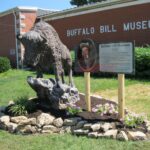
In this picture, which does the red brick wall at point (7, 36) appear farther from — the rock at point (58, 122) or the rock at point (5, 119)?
the rock at point (58, 122)

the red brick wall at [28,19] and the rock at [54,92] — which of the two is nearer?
the rock at [54,92]

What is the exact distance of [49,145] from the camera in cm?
816

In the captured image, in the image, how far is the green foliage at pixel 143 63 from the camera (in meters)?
18.3

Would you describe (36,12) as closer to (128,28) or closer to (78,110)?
(128,28)

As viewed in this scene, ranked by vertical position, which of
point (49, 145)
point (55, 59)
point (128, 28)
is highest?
point (128, 28)

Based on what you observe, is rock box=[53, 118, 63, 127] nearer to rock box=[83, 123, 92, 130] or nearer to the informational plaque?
rock box=[83, 123, 92, 130]

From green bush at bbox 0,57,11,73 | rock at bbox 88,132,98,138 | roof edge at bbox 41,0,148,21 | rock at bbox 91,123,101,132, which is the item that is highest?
roof edge at bbox 41,0,148,21

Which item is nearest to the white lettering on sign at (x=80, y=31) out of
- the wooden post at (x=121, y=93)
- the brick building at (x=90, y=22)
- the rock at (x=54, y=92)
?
the brick building at (x=90, y=22)

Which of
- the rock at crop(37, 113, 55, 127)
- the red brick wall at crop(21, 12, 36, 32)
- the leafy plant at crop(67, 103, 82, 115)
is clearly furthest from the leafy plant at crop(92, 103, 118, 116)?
the red brick wall at crop(21, 12, 36, 32)

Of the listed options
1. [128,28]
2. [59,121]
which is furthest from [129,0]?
[59,121]

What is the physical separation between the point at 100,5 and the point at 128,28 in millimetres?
2798

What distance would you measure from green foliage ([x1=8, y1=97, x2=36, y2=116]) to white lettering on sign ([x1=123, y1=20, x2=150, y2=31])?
1223 cm

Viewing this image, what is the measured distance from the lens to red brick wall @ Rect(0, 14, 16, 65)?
109ft

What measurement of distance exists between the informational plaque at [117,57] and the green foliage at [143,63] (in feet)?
29.4
